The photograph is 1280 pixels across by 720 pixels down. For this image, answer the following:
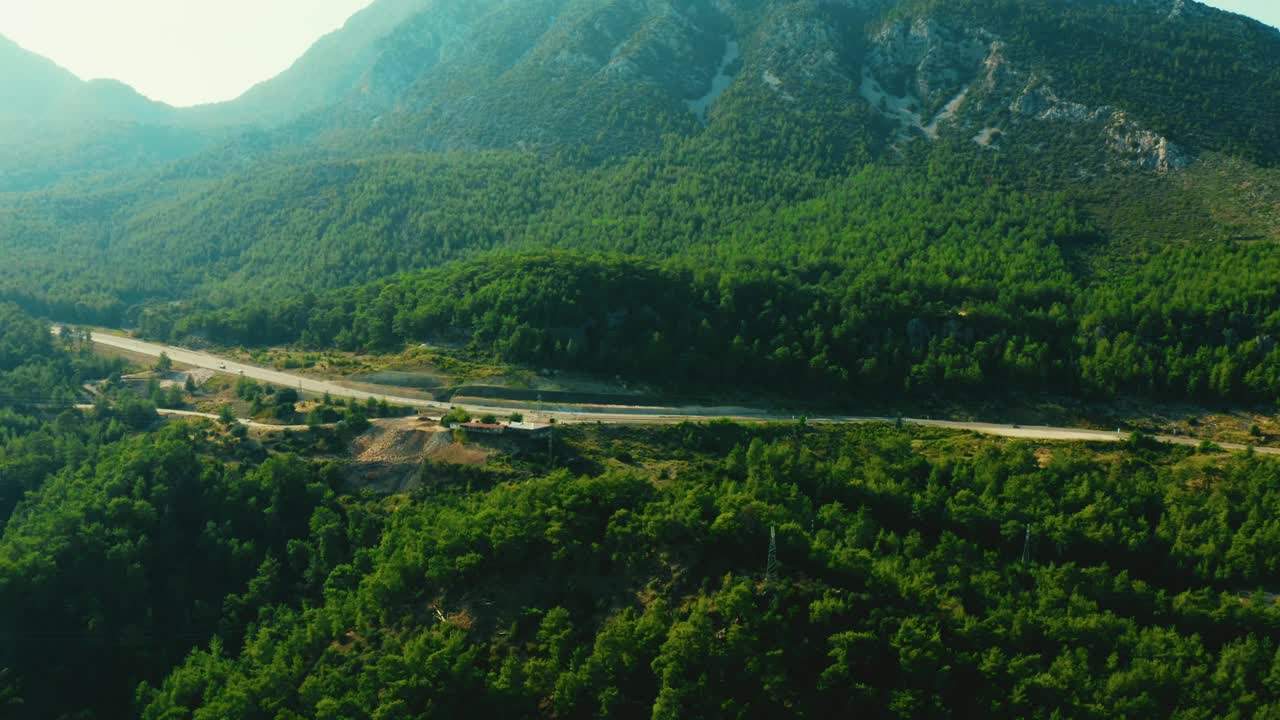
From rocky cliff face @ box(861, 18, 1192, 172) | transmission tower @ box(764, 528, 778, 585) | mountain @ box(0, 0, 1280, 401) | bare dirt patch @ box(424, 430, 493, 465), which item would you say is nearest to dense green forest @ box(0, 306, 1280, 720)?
transmission tower @ box(764, 528, 778, 585)

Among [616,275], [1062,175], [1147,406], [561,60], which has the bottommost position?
[1147,406]

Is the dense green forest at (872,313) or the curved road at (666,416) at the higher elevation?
the dense green forest at (872,313)

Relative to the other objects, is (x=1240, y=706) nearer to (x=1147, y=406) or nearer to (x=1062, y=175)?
(x=1147, y=406)

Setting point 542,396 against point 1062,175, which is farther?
point 1062,175

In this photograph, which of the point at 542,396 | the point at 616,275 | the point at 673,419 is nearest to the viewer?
the point at 673,419

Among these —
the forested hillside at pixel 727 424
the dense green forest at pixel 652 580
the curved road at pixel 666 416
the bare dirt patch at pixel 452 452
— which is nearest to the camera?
the dense green forest at pixel 652 580

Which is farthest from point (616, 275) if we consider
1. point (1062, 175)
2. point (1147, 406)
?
point (1062, 175)

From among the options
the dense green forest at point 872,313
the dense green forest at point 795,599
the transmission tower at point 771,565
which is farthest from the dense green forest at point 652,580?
the dense green forest at point 872,313

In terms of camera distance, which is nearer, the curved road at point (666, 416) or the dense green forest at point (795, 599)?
the dense green forest at point (795, 599)

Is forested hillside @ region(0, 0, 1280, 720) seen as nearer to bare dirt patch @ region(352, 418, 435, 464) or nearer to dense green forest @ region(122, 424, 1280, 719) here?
dense green forest @ region(122, 424, 1280, 719)

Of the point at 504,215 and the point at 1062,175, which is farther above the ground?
the point at 1062,175

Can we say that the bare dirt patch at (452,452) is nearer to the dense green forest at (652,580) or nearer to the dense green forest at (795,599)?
the dense green forest at (652,580)
